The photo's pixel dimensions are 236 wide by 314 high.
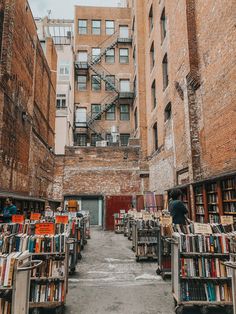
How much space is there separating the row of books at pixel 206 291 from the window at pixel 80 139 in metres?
24.4

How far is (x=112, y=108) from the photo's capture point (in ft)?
93.6

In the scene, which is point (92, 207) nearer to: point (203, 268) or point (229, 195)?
point (229, 195)

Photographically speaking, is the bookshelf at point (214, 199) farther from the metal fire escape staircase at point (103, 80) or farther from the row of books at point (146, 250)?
the metal fire escape staircase at point (103, 80)

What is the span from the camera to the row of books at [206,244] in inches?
Answer: 167

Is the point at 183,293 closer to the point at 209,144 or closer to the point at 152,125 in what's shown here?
the point at 209,144

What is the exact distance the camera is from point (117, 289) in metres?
5.38

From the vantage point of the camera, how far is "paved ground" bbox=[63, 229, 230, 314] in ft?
14.5

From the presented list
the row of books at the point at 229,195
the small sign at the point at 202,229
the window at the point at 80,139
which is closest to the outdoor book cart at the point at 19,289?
the small sign at the point at 202,229

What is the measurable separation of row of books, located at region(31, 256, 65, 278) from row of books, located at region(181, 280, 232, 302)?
1.89 meters

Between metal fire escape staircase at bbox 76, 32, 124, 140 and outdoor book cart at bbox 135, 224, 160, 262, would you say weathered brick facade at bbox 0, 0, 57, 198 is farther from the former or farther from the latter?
metal fire escape staircase at bbox 76, 32, 124, 140

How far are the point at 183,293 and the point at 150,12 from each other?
69.1 feet

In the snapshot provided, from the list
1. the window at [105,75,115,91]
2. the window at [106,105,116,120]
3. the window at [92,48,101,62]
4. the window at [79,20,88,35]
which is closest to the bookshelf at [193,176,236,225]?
the window at [106,105,116,120]

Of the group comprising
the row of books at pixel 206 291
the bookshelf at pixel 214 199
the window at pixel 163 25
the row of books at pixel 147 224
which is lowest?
the row of books at pixel 206 291

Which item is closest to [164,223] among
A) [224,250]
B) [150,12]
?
[224,250]
